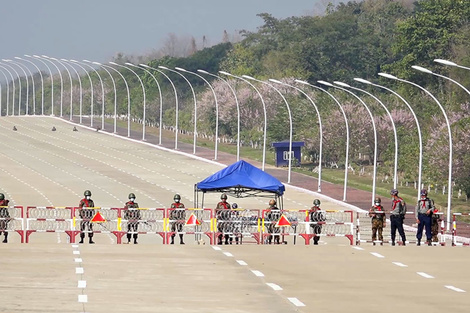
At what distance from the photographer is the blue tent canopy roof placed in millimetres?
51281

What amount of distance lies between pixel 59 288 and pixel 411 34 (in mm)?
113340

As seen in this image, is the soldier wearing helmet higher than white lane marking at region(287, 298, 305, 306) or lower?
higher

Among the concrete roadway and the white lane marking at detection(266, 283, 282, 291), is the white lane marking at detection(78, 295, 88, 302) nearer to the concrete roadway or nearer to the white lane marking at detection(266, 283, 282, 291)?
the concrete roadway

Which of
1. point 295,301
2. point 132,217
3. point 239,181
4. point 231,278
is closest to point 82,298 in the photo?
point 295,301

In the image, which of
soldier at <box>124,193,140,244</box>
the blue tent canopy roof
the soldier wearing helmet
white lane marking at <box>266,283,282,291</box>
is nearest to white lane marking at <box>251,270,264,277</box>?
white lane marking at <box>266,283,282,291</box>

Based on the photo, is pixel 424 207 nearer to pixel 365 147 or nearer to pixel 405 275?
pixel 405 275

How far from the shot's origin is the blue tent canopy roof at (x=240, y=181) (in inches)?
2019

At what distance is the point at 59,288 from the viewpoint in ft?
91.6

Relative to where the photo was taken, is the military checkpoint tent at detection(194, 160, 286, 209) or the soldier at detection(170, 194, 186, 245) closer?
the soldier at detection(170, 194, 186, 245)

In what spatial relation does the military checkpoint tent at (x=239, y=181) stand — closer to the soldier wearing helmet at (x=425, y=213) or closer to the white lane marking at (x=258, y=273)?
the soldier wearing helmet at (x=425, y=213)

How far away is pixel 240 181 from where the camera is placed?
5153 cm

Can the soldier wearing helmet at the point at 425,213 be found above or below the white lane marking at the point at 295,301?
above

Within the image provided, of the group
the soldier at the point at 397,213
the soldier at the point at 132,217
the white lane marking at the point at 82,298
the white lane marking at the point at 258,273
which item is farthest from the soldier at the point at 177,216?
the white lane marking at the point at 82,298

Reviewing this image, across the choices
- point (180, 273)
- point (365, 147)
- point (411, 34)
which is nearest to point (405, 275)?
point (180, 273)
